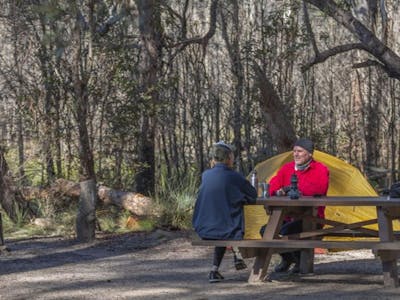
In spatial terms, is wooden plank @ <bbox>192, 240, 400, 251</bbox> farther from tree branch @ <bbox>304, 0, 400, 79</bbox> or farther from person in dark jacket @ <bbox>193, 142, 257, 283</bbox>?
tree branch @ <bbox>304, 0, 400, 79</bbox>

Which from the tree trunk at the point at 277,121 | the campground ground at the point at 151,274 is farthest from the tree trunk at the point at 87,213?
the tree trunk at the point at 277,121

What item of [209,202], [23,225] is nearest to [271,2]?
[23,225]

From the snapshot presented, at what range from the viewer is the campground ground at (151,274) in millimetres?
8938

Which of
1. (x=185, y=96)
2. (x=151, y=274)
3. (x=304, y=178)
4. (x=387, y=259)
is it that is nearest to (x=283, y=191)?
(x=304, y=178)

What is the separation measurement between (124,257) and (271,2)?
961cm

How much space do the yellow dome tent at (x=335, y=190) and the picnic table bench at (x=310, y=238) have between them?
241 cm

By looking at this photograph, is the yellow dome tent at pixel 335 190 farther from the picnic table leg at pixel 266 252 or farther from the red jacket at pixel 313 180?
the picnic table leg at pixel 266 252

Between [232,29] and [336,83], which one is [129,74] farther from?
[336,83]

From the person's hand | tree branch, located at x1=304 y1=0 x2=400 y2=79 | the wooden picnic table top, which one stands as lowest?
the wooden picnic table top

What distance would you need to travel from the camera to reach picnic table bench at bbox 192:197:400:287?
890 cm

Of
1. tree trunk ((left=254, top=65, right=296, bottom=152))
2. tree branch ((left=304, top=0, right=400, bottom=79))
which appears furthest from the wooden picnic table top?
tree branch ((left=304, top=0, right=400, bottom=79))

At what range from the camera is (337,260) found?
37.0ft

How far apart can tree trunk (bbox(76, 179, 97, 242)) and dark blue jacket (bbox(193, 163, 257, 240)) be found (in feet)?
13.3

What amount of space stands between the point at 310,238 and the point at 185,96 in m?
8.99
